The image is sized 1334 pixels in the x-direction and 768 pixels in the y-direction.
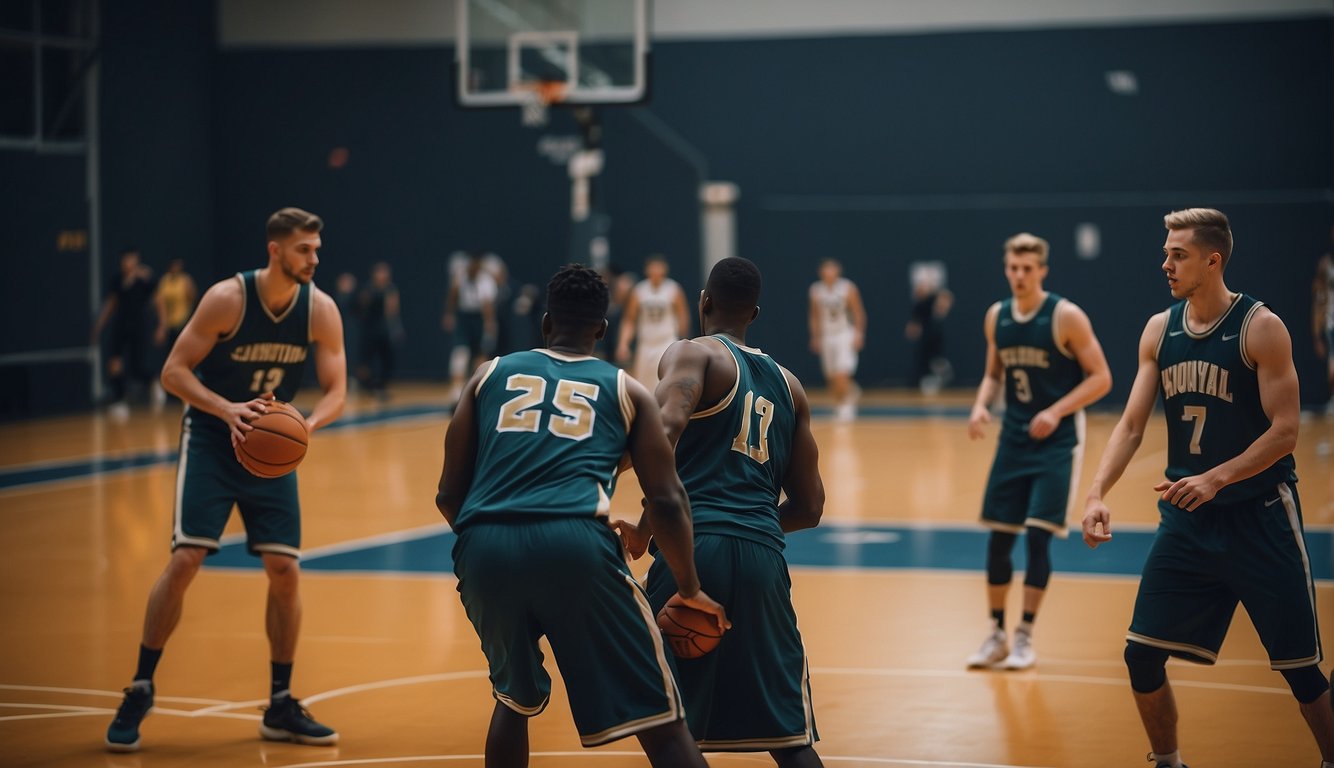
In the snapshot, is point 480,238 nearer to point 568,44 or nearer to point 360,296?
point 360,296

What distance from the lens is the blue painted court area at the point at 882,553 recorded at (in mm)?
9094

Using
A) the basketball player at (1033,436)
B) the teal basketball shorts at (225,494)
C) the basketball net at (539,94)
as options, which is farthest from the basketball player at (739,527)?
the basketball net at (539,94)

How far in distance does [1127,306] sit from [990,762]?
16339 millimetres

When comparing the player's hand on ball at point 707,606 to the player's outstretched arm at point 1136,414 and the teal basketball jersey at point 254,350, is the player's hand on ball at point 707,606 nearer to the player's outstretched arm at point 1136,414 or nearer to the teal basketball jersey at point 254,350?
the player's outstretched arm at point 1136,414

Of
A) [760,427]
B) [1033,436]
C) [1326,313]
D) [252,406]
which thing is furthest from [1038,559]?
[1326,313]

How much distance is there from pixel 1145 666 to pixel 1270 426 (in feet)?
2.69

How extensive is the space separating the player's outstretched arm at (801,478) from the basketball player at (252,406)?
198 centimetres

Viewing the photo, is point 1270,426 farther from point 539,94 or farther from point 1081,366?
point 539,94

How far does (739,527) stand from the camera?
13.7 ft

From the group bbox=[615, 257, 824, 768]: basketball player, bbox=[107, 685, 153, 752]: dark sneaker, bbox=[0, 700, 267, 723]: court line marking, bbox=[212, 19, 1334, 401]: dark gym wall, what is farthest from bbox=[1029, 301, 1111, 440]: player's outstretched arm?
bbox=[212, 19, 1334, 401]: dark gym wall

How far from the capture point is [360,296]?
886 inches

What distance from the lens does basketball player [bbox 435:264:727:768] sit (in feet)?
12.5

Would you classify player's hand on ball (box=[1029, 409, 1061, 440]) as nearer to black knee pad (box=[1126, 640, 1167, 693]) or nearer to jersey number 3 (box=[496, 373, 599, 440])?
black knee pad (box=[1126, 640, 1167, 693])

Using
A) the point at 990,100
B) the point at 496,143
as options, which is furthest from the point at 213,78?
the point at 990,100
